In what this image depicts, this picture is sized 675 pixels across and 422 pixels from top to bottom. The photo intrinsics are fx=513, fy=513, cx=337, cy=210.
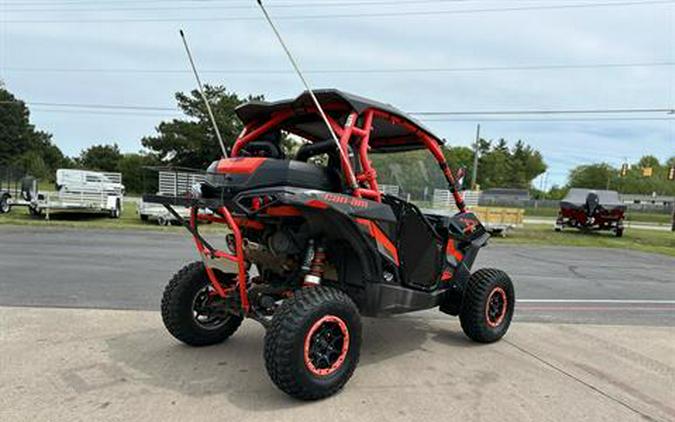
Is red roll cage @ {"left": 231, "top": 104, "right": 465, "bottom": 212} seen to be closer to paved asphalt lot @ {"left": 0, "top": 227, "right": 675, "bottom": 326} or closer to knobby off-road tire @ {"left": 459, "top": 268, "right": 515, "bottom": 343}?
knobby off-road tire @ {"left": 459, "top": 268, "right": 515, "bottom": 343}

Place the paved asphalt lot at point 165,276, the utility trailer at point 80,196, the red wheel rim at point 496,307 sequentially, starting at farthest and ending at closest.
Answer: the utility trailer at point 80,196 → the paved asphalt lot at point 165,276 → the red wheel rim at point 496,307

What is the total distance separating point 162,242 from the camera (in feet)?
42.1

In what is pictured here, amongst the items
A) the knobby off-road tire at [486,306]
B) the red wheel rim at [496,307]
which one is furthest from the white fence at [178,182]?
the red wheel rim at [496,307]

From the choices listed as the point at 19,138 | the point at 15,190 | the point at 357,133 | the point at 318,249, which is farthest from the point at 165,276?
the point at 19,138

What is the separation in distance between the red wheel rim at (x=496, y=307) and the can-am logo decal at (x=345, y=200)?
1952 millimetres

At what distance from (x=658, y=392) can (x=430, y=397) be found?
69.5 inches

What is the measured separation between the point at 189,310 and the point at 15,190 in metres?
24.2

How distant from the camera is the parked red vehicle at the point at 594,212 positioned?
70.9 ft

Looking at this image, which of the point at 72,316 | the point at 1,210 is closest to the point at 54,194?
the point at 1,210

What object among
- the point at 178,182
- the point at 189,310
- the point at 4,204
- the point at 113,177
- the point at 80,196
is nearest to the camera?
the point at 178,182

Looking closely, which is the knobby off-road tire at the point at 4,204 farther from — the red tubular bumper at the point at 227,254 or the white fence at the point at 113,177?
the red tubular bumper at the point at 227,254

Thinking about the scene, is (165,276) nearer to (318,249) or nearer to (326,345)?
(318,249)

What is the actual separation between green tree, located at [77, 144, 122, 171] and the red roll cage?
70561mm

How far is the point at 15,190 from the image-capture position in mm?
24016
